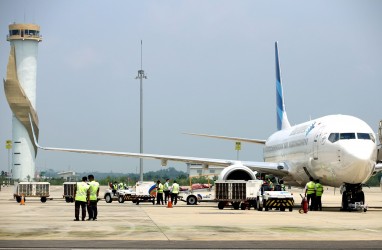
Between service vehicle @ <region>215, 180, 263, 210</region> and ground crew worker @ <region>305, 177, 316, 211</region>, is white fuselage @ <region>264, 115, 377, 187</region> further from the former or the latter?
service vehicle @ <region>215, 180, 263, 210</region>

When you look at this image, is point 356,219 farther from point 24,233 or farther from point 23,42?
point 23,42

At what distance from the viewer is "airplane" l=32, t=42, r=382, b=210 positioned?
125ft

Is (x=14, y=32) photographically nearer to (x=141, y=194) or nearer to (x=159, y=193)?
(x=141, y=194)

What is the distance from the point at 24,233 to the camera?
78.0 ft

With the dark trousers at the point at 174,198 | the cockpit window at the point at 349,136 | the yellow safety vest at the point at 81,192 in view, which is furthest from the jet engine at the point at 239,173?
the yellow safety vest at the point at 81,192

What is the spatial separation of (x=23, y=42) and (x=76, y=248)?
154 metres

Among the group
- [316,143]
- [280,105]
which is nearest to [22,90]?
[280,105]

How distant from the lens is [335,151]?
38969 millimetres

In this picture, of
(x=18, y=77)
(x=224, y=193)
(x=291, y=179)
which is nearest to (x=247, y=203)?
(x=224, y=193)

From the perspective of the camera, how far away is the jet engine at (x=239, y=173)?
4551cm

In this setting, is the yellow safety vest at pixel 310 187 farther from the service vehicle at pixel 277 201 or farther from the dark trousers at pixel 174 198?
the dark trousers at pixel 174 198

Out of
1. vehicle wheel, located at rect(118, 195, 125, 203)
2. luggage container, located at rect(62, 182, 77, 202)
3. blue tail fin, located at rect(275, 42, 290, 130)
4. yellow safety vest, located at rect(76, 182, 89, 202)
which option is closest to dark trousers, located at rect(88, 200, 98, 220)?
yellow safety vest, located at rect(76, 182, 89, 202)

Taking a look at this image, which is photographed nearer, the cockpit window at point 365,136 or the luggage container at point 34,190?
the cockpit window at point 365,136

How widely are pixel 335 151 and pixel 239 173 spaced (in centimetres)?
817
